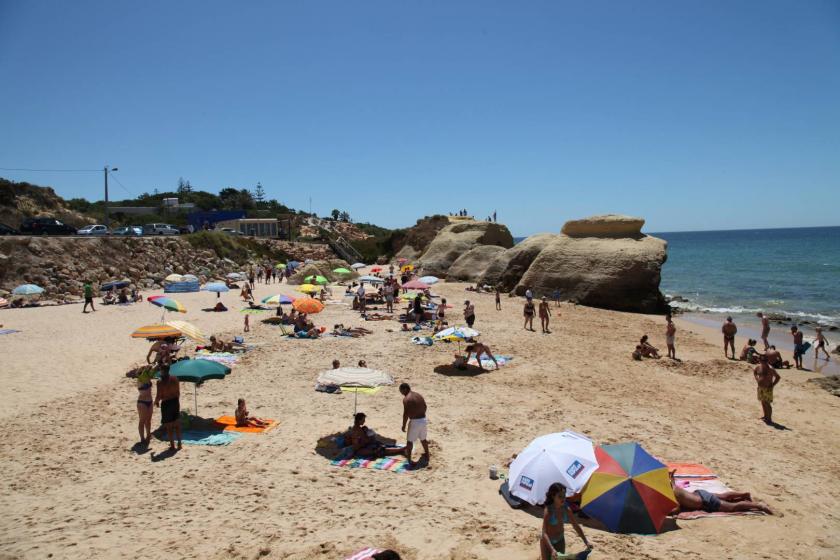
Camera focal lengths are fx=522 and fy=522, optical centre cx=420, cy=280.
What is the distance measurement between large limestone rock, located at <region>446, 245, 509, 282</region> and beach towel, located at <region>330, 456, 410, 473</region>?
90.1 ft

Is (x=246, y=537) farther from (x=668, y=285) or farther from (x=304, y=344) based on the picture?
(x=668, y=285)

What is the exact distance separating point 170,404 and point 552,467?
5.68 m

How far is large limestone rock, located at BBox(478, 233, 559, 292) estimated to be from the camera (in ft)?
99.0

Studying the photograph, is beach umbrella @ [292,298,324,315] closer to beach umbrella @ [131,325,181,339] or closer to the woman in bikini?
beach umbrella @ [131,325,181,339]

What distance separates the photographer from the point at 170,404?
26.1 ft

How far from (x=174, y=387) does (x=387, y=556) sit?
16.1 feet

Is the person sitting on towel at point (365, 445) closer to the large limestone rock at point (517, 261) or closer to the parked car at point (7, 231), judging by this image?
the large limestone rock at point (517, 261)

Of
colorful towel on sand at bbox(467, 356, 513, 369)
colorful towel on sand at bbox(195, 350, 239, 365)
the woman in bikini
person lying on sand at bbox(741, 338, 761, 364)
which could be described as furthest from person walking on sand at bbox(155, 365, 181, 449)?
person lying on sand at bbox(741, 338, 761, 364)

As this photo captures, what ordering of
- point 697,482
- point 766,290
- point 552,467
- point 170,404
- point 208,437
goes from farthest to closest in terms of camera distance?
point 766,290
point 208,437
point 170,404
point 697,482
point 552,467

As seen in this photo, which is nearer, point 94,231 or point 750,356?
point 750,356

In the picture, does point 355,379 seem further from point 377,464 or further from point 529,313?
point 529,313

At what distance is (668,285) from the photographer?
1750 inches

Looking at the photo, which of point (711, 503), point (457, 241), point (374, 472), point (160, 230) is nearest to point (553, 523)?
point (711, 503)

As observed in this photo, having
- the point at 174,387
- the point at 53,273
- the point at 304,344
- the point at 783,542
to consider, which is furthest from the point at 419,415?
the point at 53,273
